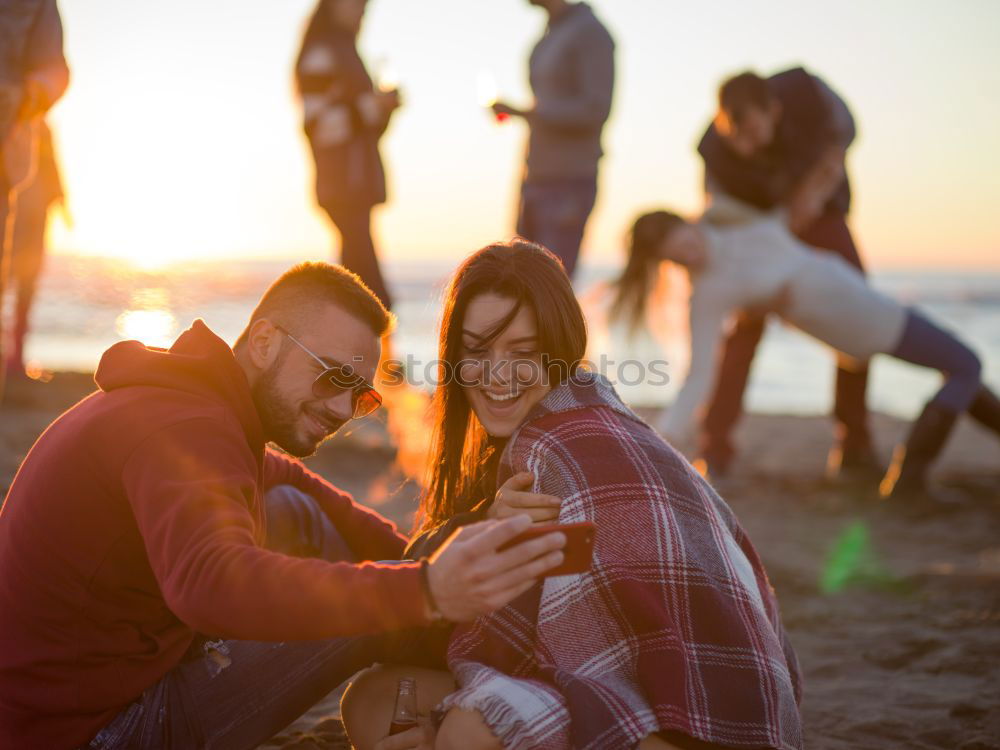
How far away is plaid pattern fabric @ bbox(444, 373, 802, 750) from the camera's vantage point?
1.86 metres

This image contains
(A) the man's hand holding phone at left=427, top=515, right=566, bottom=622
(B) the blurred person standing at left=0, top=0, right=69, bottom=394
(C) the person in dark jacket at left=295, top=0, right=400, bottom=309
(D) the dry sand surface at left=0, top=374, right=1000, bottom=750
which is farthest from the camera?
(C) the person in dark jacket at left=295, top=0, right=400, bottom=309

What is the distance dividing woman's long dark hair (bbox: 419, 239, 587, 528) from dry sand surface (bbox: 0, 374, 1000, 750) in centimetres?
63

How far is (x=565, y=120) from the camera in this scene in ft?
17.5

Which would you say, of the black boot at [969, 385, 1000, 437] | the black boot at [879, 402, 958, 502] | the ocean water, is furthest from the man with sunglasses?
the black boot at [969, 385, 1000, 437]

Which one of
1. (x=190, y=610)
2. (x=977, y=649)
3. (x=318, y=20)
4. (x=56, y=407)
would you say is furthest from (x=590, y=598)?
(x=56, y=407)

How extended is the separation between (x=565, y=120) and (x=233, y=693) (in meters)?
4.01

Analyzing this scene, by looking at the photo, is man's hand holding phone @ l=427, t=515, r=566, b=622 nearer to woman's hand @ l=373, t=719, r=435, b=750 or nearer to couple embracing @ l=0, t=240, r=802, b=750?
couple embracing @ l=0, t=240, r=802, b=750

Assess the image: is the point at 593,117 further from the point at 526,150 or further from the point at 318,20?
the point at 318,20

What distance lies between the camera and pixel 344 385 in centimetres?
211

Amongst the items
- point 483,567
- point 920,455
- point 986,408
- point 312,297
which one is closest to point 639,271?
point 920,455

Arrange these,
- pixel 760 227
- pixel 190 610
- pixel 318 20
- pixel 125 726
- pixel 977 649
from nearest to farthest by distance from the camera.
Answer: pixel 190 610, pixel 125 726, pixel 977 649, pixel 760 227, pixel 318 20

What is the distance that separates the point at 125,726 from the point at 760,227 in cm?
424

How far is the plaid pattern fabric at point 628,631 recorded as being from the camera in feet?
6.10

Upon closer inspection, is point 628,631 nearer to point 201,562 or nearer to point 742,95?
point 201,562
